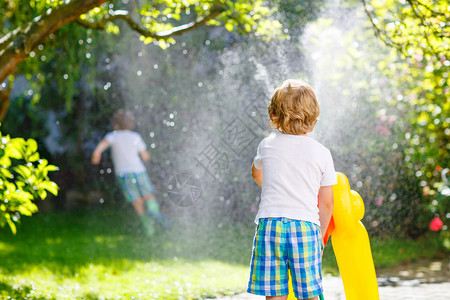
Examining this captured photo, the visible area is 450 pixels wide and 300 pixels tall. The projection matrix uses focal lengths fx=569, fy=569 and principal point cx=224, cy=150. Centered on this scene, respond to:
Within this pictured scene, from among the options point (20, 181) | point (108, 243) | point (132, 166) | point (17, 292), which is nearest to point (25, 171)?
point (20, 181)

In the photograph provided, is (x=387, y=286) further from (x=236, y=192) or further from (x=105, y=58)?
(x=105, y=58)

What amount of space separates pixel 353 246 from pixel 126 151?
5.47 m

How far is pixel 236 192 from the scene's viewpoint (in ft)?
26.3

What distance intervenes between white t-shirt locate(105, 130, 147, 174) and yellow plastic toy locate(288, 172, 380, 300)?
5.09 meters

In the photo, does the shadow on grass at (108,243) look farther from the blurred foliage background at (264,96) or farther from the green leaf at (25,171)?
the green leaf at (25,171)

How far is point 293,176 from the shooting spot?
2428 millimetres

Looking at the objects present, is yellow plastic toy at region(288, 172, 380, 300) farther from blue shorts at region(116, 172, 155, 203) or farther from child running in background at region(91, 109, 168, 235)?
blue shorts at region(116, 172, 155, 203)

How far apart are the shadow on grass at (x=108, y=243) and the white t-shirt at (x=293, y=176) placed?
9.85 feet

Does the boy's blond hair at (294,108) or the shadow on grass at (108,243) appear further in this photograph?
the shadow on grass at (108,243)

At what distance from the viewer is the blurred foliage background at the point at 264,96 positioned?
6.48 metres

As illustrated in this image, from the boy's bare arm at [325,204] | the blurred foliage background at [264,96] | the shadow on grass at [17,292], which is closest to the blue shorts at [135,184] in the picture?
the blurred foliage background at [264,96]

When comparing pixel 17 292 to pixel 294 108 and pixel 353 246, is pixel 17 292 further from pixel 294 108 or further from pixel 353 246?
pixel 294 108

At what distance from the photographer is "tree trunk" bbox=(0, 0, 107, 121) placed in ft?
12.8

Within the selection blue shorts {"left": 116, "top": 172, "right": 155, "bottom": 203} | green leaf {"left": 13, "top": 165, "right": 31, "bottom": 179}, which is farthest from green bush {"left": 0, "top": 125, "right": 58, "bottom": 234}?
blue shorts {"left": 116, "top": 172, "right": 155, "bottom": 203}
